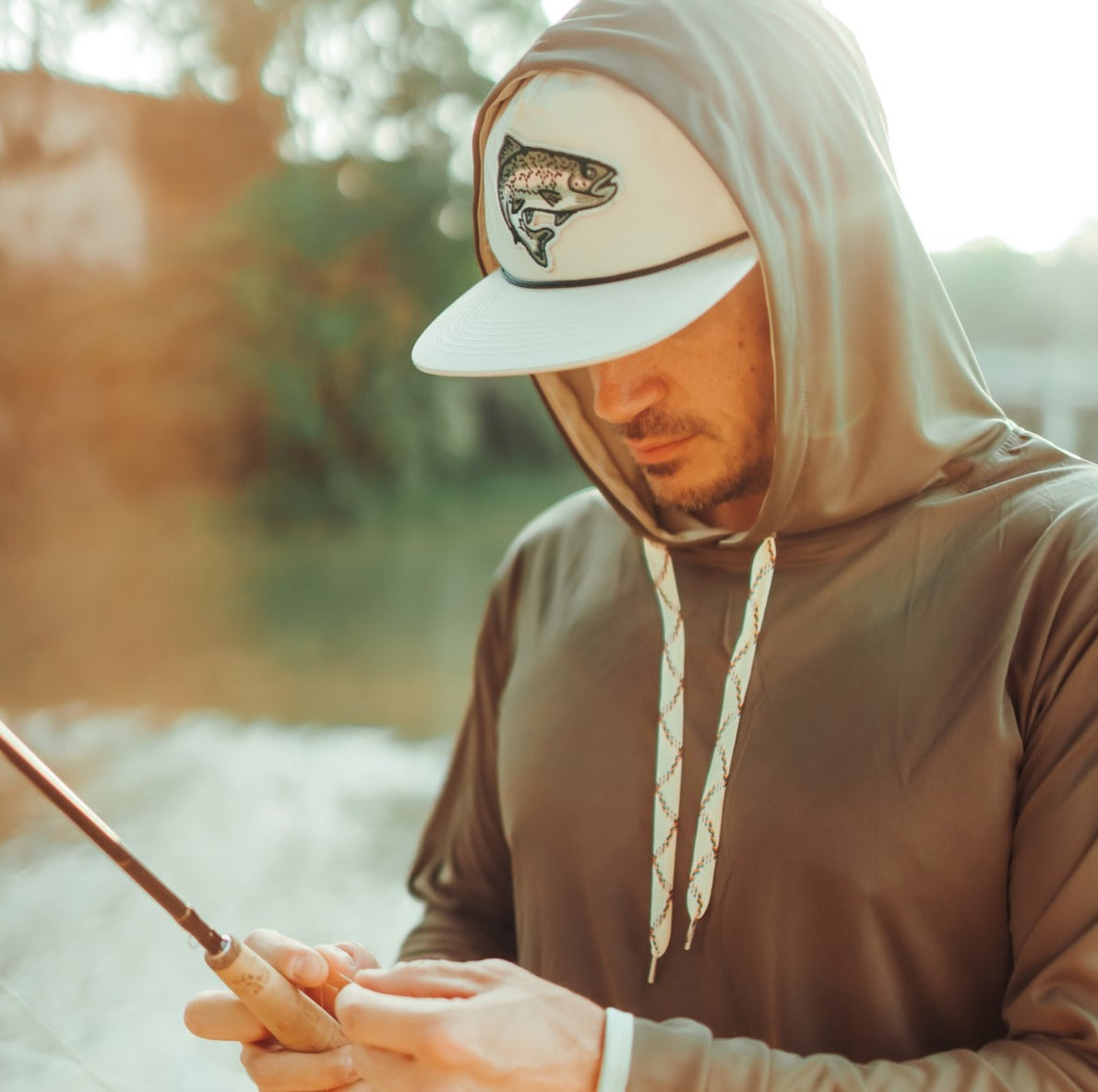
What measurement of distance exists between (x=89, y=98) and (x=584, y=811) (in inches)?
251

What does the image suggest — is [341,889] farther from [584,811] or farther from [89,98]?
[89,98]

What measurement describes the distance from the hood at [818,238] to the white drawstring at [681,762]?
3.2 inches

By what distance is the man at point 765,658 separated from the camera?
2.70 feet

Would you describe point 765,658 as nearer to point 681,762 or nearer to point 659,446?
point 681,762

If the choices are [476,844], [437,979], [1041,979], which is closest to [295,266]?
[476,844]

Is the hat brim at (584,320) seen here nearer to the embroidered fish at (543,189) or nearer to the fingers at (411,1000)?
the embroidered fish at (543,189)

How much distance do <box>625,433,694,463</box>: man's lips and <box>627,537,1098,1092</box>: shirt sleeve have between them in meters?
0.39

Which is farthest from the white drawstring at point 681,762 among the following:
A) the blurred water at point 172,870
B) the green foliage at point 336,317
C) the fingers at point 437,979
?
the green foliage at point 336,317

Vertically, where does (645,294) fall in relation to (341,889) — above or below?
above

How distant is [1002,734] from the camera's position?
880 mm

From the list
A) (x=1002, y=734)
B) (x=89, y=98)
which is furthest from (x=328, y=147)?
(x=1002, y=734)

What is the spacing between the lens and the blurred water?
1733mm

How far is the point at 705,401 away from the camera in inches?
42.8

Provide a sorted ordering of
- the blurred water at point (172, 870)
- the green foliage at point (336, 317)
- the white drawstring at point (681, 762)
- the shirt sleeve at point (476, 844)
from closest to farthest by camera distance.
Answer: the white drawstring at point (681, 762)
the shirt sleeve at point (476, 844)
the blurred water at point (172, 870)
the green foliage at point (336, 317)
